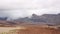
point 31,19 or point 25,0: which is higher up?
point 25,0

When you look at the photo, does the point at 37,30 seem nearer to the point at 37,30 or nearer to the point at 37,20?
the point at 37,30

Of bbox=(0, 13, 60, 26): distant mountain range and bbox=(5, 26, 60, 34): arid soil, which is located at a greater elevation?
bbox=(0, 13, 60, 26): distant mountain range

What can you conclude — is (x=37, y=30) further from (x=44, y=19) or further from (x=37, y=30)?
(x=44, y=19)

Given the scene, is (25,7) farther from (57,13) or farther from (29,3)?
(57,13)

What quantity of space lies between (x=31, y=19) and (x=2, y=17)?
31 centimetres

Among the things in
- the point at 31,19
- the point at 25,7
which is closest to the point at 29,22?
the point at 31,19

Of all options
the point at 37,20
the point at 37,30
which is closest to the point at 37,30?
the point at 37,30

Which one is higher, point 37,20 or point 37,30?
point 37,20

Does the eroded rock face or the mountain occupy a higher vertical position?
the mountain

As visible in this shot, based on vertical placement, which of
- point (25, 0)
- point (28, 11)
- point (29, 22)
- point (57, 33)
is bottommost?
point (57, 33)

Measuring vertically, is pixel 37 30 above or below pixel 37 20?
below

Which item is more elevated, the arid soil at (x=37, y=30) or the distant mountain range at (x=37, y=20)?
the distant mountain range at (x=37, y=20)

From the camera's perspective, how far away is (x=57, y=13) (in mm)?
1200

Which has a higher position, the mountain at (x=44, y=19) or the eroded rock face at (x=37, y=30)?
the mountain at (x=44, y=19)
